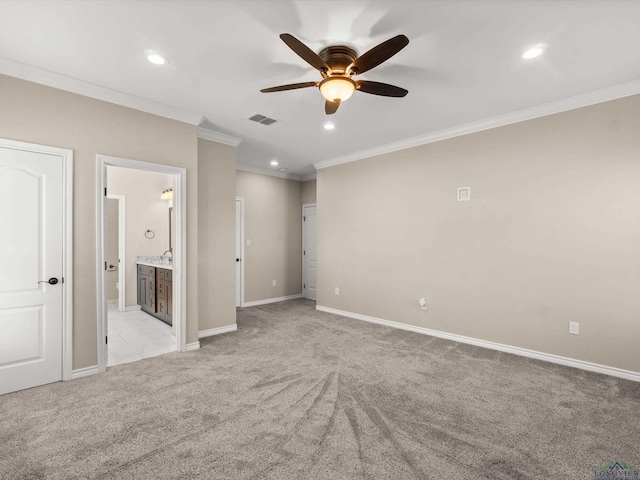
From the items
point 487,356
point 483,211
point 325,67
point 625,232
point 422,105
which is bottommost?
point 487,356

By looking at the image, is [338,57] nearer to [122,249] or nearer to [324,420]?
[324,420]

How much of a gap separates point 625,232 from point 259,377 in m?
3.90

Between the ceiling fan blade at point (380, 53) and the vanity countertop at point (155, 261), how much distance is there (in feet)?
12.4

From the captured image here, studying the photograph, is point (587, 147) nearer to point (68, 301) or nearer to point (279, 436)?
point (279, 436)

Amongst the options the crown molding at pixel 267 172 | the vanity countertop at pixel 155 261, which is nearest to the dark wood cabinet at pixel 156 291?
the vanity countertop at pixel 155 261

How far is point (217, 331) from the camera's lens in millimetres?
4461

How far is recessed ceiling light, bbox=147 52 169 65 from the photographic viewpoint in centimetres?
254

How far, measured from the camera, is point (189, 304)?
12.5 ft

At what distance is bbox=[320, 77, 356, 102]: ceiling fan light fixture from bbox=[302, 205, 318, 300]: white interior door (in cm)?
→ 463

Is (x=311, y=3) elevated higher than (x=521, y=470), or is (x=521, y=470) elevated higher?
(x=311, y=3)

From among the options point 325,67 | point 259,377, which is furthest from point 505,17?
point 259,377

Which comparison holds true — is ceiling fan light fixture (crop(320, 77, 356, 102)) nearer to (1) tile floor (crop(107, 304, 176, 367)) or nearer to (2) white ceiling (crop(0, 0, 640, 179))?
(2) white ceiling (crop(0, 0, 640, 179))

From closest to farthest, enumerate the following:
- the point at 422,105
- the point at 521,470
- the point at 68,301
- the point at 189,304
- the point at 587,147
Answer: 1. the point at 521,470
2. the point at 68,301
3. the point at 587,147
4. the point at 422,105
5. the point at 189,304
